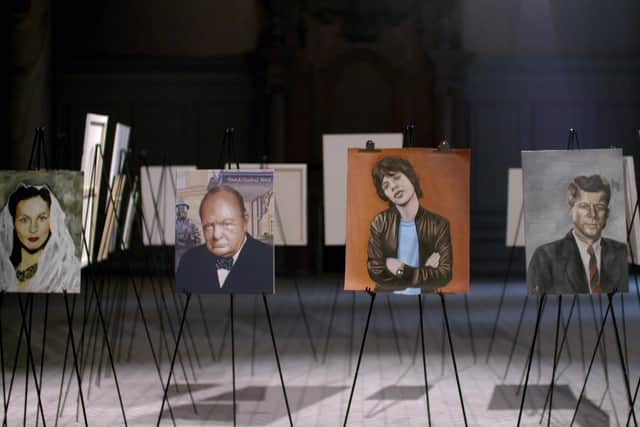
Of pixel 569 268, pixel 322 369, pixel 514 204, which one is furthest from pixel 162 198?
pixel 569 268

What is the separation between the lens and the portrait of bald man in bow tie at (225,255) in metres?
3.91

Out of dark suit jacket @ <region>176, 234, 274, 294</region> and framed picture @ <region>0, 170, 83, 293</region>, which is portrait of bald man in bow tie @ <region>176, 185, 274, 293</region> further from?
framed picture @ <region>0, 170, 83, 293</region>

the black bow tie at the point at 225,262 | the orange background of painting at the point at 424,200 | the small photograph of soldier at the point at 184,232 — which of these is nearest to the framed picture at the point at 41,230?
the small photograph of soldier at the point at 184,232

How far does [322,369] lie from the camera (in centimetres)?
593

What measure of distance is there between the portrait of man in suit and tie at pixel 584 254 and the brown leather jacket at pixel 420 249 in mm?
386

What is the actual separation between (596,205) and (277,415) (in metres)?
1.99

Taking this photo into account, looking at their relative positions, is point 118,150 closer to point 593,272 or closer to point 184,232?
point 184,232

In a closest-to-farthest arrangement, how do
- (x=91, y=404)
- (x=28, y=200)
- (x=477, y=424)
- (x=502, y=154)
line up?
(x=28, y=200) < (x=477, y=424) < (x=91, y=404) < (x=502, y=154)

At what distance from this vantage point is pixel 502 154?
1193 cm

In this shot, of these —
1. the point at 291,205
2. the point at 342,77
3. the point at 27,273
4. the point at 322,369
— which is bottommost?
the point at 322,369

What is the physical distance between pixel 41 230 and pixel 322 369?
2.60 metres

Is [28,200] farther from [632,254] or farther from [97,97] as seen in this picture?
[97,97]

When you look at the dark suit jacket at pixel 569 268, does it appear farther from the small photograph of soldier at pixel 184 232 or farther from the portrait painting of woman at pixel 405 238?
the small photograph of soldier at pixel 184 232

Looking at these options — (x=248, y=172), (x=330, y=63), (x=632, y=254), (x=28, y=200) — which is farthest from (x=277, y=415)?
(x=330, y=63)
